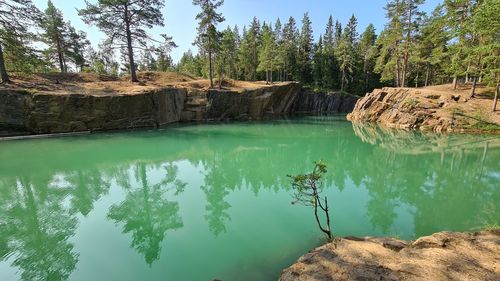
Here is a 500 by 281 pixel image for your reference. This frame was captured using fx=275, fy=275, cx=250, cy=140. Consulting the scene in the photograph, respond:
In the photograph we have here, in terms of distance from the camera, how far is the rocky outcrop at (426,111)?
22822 mm

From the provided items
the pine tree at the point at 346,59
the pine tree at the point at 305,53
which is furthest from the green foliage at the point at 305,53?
the pine tree at the point at 346,59

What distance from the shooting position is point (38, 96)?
20.4m

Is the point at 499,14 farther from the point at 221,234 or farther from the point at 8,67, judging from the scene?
the point at 8,67

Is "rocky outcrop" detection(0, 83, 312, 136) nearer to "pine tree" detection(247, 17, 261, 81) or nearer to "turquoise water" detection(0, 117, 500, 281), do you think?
"turquoise water" detection(0, 117, 500, 281)

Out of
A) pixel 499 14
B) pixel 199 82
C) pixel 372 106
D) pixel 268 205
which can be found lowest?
pixel 268 205

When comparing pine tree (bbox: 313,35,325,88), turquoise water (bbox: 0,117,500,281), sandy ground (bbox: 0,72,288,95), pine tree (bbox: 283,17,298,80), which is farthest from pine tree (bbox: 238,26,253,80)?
turquoise water (bbox: 0,117,500,281)

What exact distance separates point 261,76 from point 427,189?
49188 mm

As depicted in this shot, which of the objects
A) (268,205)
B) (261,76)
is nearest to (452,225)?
(268,205)

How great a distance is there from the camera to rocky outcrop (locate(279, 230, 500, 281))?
3986 mm

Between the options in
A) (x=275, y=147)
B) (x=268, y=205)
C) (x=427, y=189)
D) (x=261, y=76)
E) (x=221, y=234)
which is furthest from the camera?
(x=261, y=76)

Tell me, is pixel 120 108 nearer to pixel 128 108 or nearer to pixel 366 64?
pixel 128 108

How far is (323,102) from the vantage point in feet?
159

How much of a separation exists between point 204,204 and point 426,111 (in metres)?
24.8

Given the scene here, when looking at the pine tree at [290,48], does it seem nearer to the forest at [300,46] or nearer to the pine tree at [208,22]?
the forest at [300,46]
